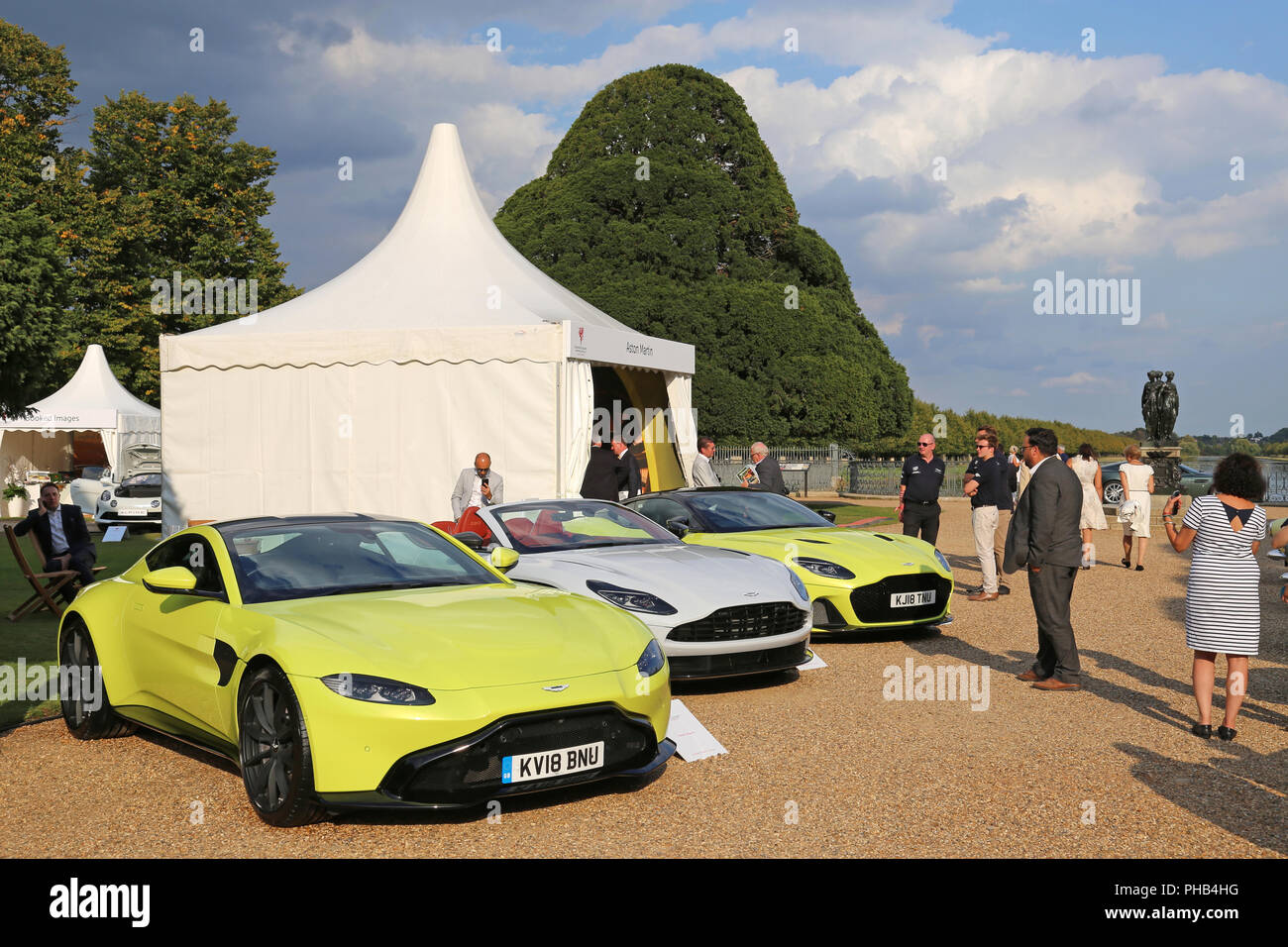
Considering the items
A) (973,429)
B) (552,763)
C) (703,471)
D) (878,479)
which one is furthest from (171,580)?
(973,429)

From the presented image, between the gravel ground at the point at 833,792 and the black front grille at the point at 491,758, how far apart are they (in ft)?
0.66

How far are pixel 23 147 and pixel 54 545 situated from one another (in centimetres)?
3242

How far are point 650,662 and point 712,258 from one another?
38.2 metres

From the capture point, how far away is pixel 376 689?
4.81 meters

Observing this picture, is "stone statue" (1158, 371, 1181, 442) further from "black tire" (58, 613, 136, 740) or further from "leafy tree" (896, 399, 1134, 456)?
"black tire" (58, 613, 136, 740)

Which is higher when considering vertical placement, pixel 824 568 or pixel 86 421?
pixel 86 421

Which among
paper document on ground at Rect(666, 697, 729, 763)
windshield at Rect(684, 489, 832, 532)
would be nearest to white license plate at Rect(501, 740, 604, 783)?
paper document on ground at Rect(666, 697, 729, 763)

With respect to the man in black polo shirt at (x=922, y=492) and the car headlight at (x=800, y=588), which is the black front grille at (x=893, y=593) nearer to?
the car headlight at (x=800, y=588)

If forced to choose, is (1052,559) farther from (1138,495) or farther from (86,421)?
(86,421)

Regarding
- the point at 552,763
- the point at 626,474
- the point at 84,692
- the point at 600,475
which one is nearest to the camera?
the point at 552,763

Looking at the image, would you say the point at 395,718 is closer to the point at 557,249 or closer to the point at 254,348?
the point at 254,348

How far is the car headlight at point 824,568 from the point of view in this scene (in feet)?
33.2

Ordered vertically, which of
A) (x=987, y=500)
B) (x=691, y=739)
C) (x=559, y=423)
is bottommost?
(x=691, y=739)

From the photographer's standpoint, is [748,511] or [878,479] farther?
[878,479]
